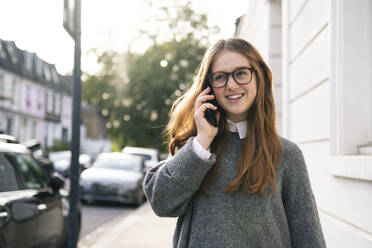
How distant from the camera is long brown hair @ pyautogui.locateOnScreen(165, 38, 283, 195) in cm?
174

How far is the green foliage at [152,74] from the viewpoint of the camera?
2814cm

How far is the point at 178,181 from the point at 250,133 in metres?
0.39

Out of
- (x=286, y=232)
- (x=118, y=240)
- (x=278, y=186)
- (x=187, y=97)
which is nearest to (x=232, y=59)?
(x=187, y=97)

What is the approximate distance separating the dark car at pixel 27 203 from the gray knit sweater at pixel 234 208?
210 cm

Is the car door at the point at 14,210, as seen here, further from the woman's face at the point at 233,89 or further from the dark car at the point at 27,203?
the woman's face at the point at 233,89

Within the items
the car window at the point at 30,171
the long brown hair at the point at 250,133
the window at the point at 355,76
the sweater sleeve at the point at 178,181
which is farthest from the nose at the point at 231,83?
the car window at the point at 30,171

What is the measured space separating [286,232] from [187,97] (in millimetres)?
748

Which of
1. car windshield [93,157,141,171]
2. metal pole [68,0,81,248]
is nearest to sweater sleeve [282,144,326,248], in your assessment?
metal pole [68,0,81,248]

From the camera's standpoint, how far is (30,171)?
458cm

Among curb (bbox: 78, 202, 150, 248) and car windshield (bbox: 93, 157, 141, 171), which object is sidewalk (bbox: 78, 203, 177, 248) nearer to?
curb (bbox: 78, 202, 150, 248)

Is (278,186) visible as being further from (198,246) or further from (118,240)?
(118,240)

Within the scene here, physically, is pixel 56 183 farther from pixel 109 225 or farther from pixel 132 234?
pixel 109 225

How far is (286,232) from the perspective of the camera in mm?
1741

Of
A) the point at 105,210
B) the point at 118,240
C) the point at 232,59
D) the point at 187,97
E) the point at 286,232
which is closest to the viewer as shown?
the point at 286,232
